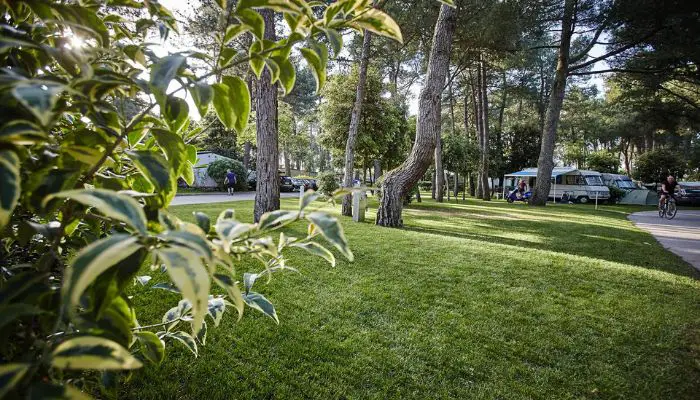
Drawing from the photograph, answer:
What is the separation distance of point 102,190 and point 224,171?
22964 millimetres

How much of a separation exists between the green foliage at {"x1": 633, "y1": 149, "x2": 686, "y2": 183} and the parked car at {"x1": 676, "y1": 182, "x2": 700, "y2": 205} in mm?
7222

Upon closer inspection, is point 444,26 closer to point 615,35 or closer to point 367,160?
point 367,160

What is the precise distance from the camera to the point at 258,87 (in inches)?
267

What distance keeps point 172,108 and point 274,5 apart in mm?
302

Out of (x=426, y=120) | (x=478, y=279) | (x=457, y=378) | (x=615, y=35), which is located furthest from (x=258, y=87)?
(x=615, y=35)

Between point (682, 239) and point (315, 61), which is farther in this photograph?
point (682, 239)

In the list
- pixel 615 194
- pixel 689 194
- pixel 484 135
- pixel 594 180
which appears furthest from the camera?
pixel 594 180

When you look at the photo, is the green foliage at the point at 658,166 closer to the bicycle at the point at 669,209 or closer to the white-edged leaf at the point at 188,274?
the bicycle at the point at 669,209

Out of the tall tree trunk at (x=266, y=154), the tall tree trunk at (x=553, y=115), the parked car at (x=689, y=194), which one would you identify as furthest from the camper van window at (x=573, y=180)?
the tall tree trunk at (x=266, y=154)

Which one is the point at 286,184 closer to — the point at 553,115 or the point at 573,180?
the point at 553,115

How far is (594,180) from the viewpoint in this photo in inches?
900

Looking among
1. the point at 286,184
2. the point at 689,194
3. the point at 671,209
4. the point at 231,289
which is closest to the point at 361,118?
the point at 671,209

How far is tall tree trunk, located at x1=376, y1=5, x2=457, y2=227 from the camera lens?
24.3 feet

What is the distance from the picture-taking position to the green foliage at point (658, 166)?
26.5 m
